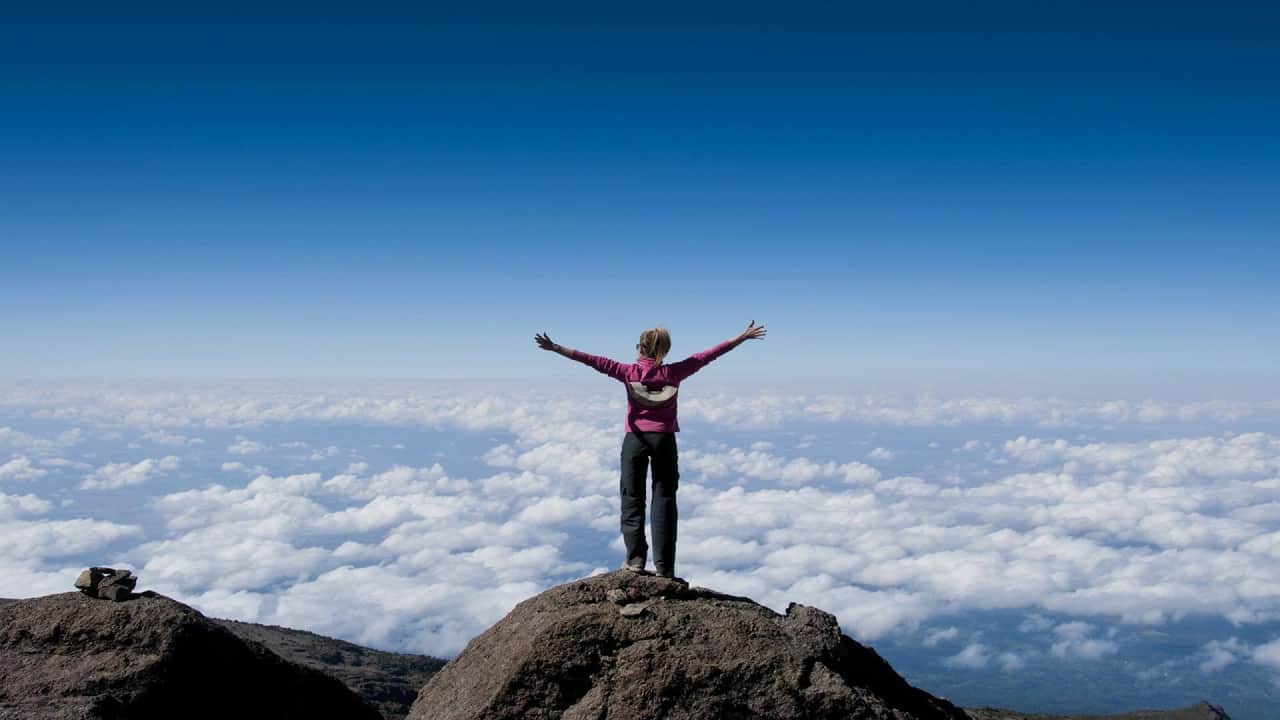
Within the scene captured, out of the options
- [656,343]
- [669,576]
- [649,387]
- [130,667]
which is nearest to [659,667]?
[669,576]

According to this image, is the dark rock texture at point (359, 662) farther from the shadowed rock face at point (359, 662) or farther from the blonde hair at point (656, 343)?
the blonde hair at point (656, 343)

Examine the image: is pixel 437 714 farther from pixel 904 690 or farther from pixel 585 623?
pixel 904 690

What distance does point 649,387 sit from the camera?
10547 mm

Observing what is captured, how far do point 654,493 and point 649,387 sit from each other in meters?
1.54

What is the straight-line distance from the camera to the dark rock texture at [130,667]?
340 inches

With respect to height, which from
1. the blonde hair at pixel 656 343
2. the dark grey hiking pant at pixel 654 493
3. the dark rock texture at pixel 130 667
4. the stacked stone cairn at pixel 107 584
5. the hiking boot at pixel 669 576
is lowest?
the dark rock texture at pixel 130 667

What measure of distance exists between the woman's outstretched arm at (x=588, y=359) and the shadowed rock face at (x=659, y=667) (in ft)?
9.69

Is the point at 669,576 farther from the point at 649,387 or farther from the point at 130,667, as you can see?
the point at 130,667

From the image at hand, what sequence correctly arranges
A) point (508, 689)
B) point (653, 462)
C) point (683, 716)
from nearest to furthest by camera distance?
point (683, 716) < point (508, 689) < point (653, 462)

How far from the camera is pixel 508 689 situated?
830 cm

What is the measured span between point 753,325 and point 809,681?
4905 millimetres

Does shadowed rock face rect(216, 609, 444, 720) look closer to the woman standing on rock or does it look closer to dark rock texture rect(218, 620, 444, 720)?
dark rock texture rect(218, 620, 444, 720)

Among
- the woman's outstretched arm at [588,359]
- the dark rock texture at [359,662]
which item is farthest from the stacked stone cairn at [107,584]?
the dark rock texture at [359,662]

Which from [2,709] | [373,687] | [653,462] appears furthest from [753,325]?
[373,687]
